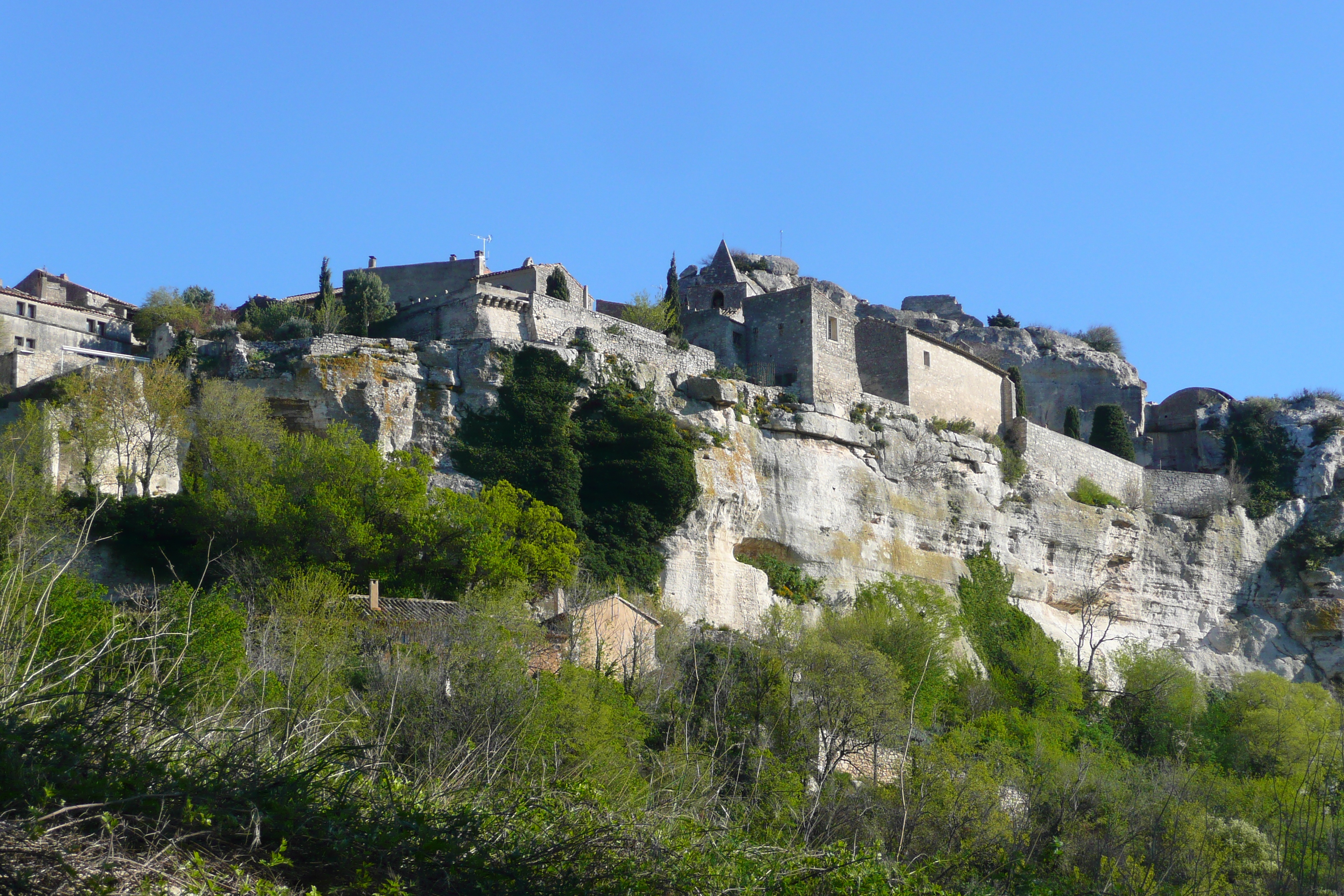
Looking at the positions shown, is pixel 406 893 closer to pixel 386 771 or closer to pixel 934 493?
pixel 386 771

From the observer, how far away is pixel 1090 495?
126 feet

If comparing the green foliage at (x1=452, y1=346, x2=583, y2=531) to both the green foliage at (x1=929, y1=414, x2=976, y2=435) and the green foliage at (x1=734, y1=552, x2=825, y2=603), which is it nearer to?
the green foliage at (x1=734, y1=552, x2=825, y2=603)

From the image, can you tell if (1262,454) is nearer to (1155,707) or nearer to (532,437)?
(1155,707)

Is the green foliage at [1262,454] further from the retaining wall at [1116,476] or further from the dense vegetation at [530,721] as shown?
the dense vegetation at [530,721]

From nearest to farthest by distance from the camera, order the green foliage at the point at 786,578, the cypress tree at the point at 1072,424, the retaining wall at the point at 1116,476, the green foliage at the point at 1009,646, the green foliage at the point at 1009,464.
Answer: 1. the green foliage at the point at 786,578
2. the green foliage at the point at 1009,646
3. the green foliage at the point at 1009,464
4. the retaining wall at the point at 1116,476
5. the cypress tree at the point at 1072,424

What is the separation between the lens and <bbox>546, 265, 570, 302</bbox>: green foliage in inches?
1436

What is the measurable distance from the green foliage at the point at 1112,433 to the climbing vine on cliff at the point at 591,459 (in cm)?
1965

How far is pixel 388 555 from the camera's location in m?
23.1

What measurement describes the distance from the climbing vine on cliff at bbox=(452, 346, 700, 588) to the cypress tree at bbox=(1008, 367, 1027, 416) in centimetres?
1559

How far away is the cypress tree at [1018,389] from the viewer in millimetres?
39938

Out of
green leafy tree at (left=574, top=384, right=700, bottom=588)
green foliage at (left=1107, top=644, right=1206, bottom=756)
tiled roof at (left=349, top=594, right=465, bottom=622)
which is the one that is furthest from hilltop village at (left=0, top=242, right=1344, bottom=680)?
tiled roof at (left=349, top=594, right=465, bottom=622)

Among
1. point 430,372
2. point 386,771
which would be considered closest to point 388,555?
point 430,372

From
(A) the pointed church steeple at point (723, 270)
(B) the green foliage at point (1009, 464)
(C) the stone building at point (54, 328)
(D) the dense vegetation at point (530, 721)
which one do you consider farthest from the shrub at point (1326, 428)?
(C) the stone building at point (54, 328)

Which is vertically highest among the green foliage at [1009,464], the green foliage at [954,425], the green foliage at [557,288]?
the green foliage at [557,288]
